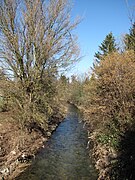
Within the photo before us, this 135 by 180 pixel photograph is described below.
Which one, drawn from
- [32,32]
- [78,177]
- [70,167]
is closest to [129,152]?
[78,177]

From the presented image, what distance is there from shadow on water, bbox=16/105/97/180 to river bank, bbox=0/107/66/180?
15.8 inches

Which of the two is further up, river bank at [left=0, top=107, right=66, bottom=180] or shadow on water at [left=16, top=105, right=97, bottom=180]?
river bank at [left=0, top=107, right=66, bottom=180]

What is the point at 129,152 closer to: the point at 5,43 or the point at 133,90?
the point at 133,90

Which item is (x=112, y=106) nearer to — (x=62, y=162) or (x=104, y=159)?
(x=104, y=159)

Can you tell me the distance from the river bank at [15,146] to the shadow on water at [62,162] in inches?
15.8

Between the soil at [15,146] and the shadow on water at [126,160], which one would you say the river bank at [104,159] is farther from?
the soil at [15,146]

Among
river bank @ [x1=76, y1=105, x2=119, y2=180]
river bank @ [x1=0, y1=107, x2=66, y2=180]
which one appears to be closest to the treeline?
river bank @ [x1=76, y1=105, x2=119, y2=180]

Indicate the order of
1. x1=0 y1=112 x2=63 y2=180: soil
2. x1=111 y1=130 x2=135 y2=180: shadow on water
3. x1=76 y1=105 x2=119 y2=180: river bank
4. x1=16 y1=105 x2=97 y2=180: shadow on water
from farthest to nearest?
x1=0 y1=112 x2=63 y2=180: soil < x1=16 y1=105 x2=97 y2=180: shadow on water < x1=76 y1=105 x2=119 y2=180: river bank < x1=111 y1=130 x2=135 y2=180: shadow on water

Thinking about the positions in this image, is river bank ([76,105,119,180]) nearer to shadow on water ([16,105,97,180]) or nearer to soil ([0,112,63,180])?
shadow on water ([16,105,97,180])

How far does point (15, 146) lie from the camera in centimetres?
1050

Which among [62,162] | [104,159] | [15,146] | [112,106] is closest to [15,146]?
[15,146]

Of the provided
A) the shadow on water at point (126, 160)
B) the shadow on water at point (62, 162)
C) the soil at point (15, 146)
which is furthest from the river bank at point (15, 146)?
the shadow on water at point (126, 160)

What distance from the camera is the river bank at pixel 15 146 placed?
8879 millimetres

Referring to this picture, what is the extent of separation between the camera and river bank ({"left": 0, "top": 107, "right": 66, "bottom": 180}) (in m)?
8.88
